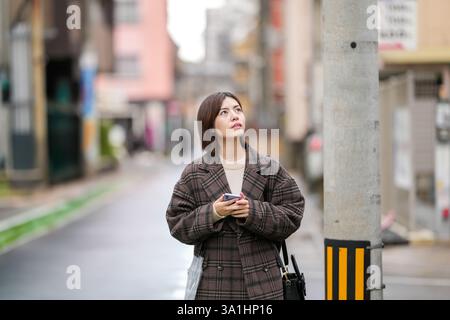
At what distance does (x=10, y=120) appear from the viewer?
23.7 m

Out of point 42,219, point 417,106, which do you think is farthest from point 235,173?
point 42,219

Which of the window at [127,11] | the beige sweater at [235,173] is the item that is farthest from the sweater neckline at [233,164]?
the window at [127,11]

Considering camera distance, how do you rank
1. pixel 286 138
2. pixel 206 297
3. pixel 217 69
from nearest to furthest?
pixel 206 297 → pixel 286 138 → pixel 217 69

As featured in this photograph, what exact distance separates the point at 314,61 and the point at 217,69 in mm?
66000

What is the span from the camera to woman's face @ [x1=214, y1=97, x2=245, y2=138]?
4414 millimetres

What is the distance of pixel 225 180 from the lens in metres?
4.46

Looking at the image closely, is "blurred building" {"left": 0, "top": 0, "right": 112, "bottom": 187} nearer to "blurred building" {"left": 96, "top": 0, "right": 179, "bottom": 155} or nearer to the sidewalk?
the sidewalk

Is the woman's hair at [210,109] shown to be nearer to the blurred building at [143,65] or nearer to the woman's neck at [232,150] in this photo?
the woman's neck at [232,150]

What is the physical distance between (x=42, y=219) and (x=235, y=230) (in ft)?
45.6

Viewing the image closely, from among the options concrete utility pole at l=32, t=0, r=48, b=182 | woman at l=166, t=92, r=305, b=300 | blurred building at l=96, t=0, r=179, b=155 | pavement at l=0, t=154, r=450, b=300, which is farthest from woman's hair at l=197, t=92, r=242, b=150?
blurred building at l=96, t=0, r=179, b=155

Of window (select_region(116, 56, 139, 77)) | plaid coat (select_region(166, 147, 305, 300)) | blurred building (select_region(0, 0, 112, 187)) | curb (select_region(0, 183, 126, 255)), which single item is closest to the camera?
plaid coat (select_region(166, 147, 305, 300))

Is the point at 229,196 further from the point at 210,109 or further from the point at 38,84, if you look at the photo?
the point at 38,84
